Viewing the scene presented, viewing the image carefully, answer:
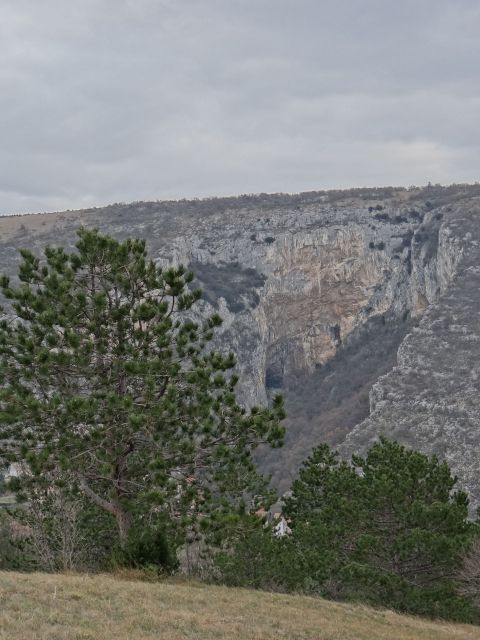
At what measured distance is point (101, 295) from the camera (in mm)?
14258

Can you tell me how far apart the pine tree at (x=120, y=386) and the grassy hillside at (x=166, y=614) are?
2.03m

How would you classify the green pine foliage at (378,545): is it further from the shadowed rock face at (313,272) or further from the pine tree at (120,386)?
the shadowed rock face at (313,272)

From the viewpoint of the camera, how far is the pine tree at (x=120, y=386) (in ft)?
46.9

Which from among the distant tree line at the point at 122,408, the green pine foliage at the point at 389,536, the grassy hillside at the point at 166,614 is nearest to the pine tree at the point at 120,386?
the distant tree line at the point at 122,408

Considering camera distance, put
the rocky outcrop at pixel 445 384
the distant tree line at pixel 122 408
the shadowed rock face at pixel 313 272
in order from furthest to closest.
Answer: the shadowed rock face at pixel 313 272 < the rocky outcrop at pixel 445 384 < the distant tree line at pixel 122 408

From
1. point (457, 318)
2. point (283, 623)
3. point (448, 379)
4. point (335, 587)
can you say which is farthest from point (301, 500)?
point (457, 318)

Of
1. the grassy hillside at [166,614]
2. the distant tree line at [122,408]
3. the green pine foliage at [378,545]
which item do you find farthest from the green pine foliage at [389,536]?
the distant tree line at [122,408]

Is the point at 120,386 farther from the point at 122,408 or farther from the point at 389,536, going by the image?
the point at 389,536

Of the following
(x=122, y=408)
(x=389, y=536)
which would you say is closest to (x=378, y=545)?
(x=389, y=536)

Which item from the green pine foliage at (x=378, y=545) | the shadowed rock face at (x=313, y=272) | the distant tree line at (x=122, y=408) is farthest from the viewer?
the shadowed rock face at (x=313, y=272)

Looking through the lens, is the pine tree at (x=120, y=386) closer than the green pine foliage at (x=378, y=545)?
Yes

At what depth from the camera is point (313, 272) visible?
100000 millimetres

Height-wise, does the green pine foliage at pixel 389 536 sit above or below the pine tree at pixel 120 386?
below

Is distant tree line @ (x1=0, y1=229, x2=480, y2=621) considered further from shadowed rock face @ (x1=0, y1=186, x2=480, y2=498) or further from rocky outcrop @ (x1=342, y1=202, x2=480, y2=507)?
shadowed rock face @ (x1=0, y1=186, x2=480, y2=498)
